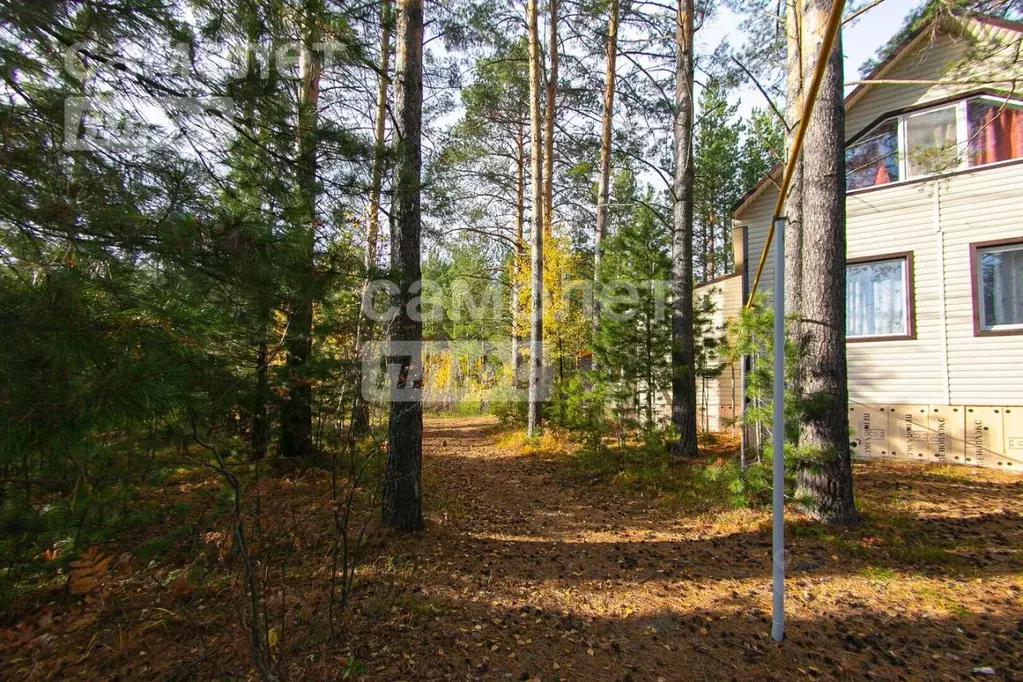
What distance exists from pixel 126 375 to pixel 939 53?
12.5 m

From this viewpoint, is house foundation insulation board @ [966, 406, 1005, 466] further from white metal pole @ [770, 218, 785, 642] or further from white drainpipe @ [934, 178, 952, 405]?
white metal pole @ [770, 218, 785, 642]

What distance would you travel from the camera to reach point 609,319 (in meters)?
7.42

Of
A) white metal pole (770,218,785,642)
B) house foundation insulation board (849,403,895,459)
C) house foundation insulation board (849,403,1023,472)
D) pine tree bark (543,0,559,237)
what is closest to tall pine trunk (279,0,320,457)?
white metal pole (770,218,785,642)

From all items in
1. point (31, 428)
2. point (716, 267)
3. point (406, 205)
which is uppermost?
point (716, 267)

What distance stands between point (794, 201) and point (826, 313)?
4.60 feet

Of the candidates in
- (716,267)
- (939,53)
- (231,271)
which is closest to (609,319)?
(231,271)

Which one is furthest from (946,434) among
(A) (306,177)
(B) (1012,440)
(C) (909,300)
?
(A) (306,177)

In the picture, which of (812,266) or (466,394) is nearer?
(812,266)

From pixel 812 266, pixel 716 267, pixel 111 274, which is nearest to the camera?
pixel 111 274

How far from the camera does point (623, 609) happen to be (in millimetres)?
3340

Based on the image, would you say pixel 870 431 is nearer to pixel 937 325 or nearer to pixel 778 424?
pixel 937 325

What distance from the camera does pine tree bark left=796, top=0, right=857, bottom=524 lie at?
453 centimetres

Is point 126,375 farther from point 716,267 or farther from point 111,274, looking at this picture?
point 716,267

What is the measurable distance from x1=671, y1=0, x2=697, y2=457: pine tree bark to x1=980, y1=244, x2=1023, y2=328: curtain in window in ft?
15.1
